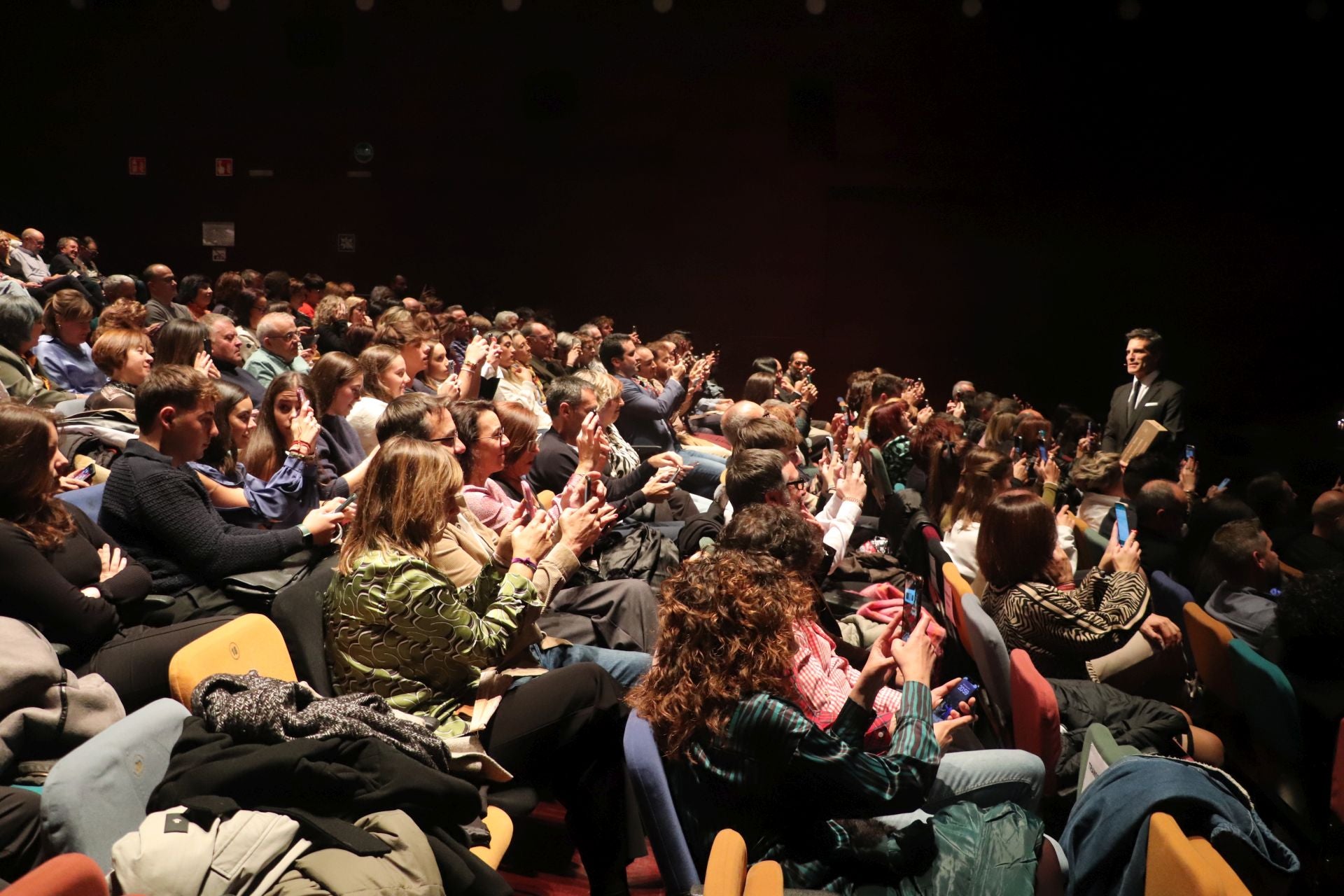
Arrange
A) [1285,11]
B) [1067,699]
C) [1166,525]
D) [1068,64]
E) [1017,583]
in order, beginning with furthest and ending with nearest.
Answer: [1068,64] < [1285,11] < [1166,525] < [1017,583] < [1067,699]

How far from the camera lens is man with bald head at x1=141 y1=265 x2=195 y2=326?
22.3ft

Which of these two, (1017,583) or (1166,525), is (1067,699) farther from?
(1166,525)

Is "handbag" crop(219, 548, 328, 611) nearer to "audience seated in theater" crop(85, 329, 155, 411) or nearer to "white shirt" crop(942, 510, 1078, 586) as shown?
"audience seated in theater" crop(85, 329, 155, 411)

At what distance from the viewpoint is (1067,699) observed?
266cm

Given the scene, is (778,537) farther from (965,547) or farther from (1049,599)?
(965,547)

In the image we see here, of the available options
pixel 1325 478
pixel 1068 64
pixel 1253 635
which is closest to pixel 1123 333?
pixel 1068 64

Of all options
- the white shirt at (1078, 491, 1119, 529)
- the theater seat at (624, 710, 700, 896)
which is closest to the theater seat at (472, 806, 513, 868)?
the theater seat at (624, 710, 700, 896)

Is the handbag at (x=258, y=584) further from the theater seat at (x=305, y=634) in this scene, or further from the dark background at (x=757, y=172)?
the dark background at (x=757, y=172)

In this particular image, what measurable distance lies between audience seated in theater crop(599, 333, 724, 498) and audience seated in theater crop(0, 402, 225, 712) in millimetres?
3327

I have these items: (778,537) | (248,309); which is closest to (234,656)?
(778,537)

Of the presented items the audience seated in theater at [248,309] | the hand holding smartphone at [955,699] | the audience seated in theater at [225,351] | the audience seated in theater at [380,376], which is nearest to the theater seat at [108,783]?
the hand holding smartphone at [955,699]

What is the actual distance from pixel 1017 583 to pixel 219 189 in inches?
429

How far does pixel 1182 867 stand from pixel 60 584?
2.22 meters

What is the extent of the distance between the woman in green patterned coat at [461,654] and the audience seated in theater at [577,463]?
112cm
